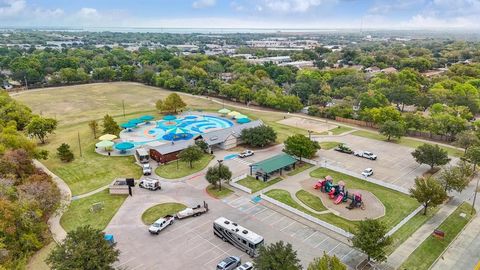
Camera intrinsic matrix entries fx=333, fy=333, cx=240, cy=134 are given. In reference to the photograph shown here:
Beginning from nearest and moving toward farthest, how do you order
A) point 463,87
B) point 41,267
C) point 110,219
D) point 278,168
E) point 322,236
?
point 41,267
point 322,236
point 110,219
point 278,168
point 463,87

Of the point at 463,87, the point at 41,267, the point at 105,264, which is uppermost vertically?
the point at 463,87

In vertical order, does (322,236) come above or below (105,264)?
below

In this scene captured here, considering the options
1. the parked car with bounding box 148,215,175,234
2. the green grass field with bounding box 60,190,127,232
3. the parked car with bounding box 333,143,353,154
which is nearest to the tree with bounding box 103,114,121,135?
the green grass field with bounding box 60,190,127,232

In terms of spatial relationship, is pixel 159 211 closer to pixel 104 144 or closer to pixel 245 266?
pixel 245 266

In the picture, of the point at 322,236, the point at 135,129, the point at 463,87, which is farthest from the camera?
the point at 463,87

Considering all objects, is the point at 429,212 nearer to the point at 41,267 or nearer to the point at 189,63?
the point at 41,267

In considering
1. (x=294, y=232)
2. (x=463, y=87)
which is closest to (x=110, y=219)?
(x=294, y=232)

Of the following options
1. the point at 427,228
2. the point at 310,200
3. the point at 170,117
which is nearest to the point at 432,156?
the point at 427,228
